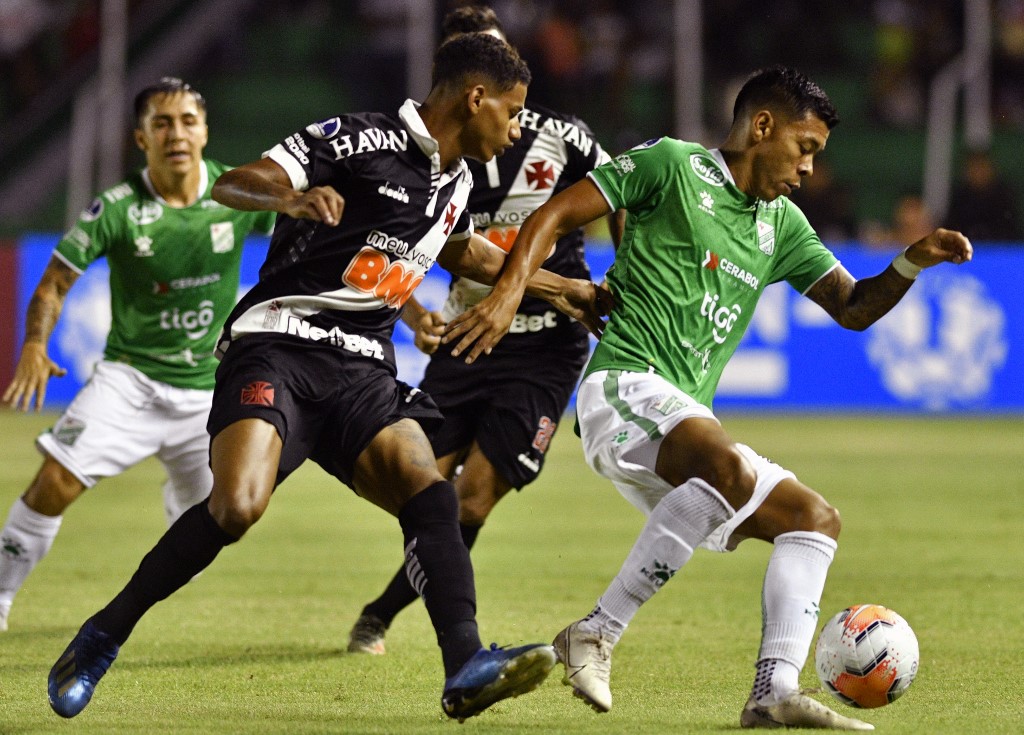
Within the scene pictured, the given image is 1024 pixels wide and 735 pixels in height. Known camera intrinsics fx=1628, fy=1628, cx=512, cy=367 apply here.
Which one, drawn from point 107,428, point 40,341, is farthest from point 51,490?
point 40,341

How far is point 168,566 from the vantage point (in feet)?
17.1

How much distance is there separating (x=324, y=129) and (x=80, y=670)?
191cm

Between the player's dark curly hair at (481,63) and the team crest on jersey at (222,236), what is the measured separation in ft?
8.68

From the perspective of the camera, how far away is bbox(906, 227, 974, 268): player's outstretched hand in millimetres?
5684

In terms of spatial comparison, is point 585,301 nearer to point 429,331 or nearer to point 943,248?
point 429,331

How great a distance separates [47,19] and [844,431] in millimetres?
13024

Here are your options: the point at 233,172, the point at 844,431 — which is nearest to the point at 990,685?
the point at 233,172

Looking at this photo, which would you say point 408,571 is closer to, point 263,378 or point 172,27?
point 263,378

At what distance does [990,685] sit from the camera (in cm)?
584

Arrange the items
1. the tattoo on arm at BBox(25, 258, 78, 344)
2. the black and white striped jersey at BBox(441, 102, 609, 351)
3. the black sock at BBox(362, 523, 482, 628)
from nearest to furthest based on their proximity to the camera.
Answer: the black sock at BBox(362, 523, 482, 628) → the black and white striped jersey at BBox(441, 102, 609, 351) → the tattoo on arm at BBox(25, 258, 78, 344)

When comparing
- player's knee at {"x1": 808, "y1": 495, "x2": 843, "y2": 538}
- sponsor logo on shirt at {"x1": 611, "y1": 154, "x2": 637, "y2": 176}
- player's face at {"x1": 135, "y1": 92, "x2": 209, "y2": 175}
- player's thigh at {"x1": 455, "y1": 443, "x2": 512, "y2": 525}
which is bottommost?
player's thigh at {"x1": 455, "y1": 443, "x2": 512, "y2": 525}

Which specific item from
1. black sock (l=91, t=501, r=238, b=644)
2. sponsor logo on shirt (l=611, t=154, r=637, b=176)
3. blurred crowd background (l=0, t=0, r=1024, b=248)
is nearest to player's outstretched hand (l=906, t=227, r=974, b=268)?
sponsor logo on shirt (l=611, t=154, r=637, b=176)

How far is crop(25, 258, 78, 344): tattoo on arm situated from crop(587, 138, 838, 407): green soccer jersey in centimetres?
286

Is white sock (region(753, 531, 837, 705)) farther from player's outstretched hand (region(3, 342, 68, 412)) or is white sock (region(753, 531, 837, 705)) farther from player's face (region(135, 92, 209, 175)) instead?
player's face (region(135, 92, 209, 175))
